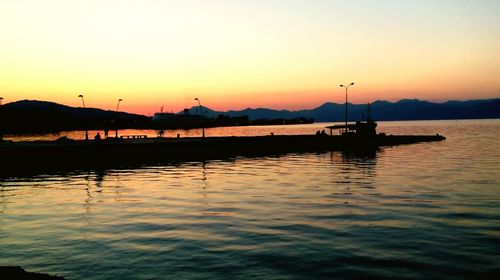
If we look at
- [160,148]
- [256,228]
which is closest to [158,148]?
[160,148]

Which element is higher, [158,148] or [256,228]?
[158,148]

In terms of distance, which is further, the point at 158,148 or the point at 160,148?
the point at 160,148

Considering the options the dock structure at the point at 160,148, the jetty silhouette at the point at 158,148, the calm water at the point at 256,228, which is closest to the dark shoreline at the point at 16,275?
the calm water at the point at 256,228

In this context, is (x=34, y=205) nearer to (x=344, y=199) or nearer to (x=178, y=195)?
(x=178, y=195)

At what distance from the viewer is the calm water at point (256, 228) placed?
59.7 ft

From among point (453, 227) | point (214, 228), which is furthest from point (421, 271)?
point (214, 228)

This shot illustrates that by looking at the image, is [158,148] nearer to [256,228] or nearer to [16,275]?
[256,228]

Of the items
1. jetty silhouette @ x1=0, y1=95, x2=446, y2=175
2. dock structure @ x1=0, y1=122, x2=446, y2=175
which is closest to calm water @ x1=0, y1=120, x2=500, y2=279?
jetty silhouette @ x1=0, y1=95, x2=446, y2=175

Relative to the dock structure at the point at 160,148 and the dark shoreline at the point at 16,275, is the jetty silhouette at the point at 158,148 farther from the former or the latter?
the dark shoreline at the point at 16,275

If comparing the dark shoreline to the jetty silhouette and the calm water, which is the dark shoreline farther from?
the jetty silhouette

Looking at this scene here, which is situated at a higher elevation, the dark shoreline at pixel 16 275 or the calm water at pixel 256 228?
the dark shoreline at pixel 16 275

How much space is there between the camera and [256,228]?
83.1 ft

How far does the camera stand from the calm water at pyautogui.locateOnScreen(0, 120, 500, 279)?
18.2 meters

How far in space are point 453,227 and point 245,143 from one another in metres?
82.6
